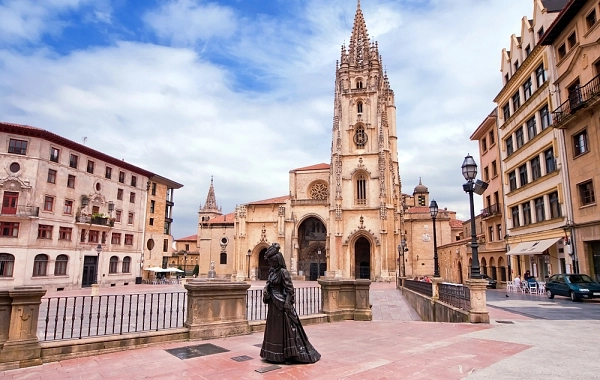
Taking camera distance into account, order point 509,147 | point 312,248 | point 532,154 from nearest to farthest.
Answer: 1. point 532,154
2. point 509,147
3. point 312,248

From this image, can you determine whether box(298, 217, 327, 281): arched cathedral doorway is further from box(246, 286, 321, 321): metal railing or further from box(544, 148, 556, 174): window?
box(246, 286, 321, 321): metal railing

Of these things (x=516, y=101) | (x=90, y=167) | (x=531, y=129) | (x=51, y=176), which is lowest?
(x=51, y=176)

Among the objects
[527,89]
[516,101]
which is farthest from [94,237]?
[527,89]

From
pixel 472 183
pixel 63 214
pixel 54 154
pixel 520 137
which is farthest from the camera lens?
pixel 63 214

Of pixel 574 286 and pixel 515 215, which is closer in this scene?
pixel 574 286

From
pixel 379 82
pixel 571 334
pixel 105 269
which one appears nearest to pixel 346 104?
pixel 379 82

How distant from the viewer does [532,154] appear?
2366 cm

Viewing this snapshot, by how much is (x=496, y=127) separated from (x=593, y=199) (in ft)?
43.6

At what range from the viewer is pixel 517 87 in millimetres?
25938

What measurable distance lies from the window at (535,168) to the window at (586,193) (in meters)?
4.21

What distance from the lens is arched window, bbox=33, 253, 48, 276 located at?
29.5 meters

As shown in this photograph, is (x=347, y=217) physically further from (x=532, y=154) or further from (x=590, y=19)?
(x=590, y=19)

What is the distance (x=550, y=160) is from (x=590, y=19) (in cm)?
757

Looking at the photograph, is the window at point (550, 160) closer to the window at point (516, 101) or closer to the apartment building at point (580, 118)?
the apartment building at point (580, 118)
